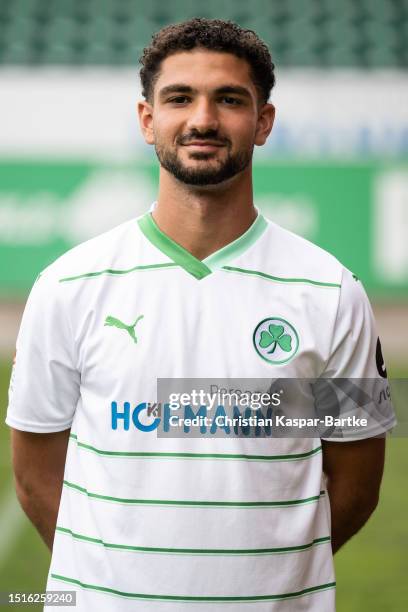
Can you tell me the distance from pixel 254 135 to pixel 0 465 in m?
4.94

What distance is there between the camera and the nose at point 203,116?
6.59ft

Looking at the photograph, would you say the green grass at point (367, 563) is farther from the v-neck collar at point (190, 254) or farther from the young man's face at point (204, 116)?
the young man's face at point (204, 116)

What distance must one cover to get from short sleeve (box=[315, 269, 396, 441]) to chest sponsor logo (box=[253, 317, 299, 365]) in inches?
3.5

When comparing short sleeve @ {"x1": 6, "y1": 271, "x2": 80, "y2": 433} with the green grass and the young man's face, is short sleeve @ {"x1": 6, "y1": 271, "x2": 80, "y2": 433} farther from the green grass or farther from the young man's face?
the green grass

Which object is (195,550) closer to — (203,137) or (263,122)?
(203,137)

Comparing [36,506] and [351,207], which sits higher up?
[351,207]

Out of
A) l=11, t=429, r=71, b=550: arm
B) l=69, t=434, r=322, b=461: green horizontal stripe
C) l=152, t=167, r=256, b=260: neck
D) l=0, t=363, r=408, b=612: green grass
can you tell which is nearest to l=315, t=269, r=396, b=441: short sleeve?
l=69, t=434, r=322, b=461: green horizontal stripe

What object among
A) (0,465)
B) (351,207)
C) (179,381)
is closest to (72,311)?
(179,381)

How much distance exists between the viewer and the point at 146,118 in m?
2.21

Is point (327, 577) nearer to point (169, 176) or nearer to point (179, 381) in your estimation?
point (179, 381)

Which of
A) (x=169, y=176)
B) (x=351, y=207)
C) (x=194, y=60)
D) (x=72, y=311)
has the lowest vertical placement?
(x=72, y=311)

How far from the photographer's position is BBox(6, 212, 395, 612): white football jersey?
1.97 meters

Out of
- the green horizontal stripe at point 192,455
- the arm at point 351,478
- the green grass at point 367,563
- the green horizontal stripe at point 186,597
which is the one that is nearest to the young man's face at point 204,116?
the green horizontal stripe at point 192,455

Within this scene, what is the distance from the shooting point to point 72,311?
2.07 meters
